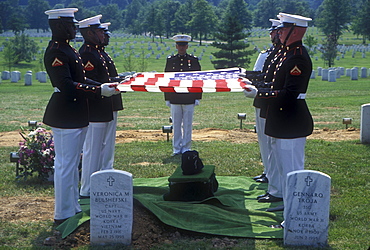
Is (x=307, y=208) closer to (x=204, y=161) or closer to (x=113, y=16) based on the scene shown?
(x=204, y=161)

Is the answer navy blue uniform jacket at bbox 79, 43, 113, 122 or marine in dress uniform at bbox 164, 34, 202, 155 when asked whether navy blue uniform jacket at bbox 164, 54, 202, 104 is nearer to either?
marine in dress uniform at bbox 164, 34, 202, 155

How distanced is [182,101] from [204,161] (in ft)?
4.52

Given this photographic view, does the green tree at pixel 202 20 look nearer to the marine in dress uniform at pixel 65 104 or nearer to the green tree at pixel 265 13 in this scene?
the green tree at pixel 265 13

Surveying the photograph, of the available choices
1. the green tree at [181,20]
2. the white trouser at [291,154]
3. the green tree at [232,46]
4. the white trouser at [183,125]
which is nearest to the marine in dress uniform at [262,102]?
the white trouser at [291,154]

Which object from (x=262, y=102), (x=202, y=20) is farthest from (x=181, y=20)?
(x=262, y=102)

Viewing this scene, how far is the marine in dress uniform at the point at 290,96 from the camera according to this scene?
19.9 ft

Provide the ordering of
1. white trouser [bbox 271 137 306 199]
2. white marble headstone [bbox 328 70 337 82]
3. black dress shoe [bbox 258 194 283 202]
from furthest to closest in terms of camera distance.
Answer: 1. white marble headstone [bbox 328 70 337 82]
2. black dress shoe [bbox 258 194 283 202]
3. white trouser [bbox 271 137 306 199]

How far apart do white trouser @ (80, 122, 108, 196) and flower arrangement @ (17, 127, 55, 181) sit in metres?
1.02

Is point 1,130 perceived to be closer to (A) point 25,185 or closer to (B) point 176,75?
(A) point 25,185

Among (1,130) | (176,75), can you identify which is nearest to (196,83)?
(176,75)

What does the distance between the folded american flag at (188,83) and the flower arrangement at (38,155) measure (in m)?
1.86

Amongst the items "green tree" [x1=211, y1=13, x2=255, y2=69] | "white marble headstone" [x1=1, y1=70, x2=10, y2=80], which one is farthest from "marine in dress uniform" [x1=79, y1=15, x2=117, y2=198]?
"green tree" [x1=211, y1=13, x2=255, y2=69]

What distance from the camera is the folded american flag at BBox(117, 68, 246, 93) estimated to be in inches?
250

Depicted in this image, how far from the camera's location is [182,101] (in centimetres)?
1045
